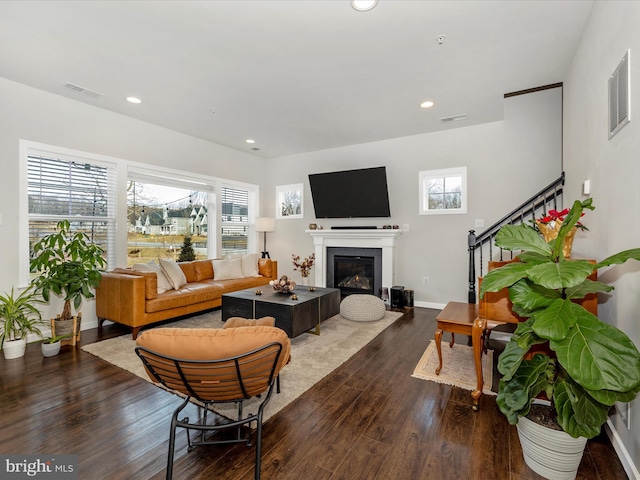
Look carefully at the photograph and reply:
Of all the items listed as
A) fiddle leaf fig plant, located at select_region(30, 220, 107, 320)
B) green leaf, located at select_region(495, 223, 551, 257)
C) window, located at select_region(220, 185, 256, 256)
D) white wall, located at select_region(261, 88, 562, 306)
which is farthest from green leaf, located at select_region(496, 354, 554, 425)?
window, located at select_region(220, 185, 256, 256)

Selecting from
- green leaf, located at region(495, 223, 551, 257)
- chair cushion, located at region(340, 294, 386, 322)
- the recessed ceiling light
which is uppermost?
the recessed ceiling light

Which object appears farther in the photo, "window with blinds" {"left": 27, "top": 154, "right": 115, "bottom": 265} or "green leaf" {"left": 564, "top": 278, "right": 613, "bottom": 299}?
"window with blinds" {"left": 27, "top": 154, "right": 115, "bottom": 265}

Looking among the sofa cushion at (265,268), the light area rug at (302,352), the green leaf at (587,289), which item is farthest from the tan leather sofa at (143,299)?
the green leaf at (587,289)

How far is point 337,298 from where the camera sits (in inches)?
161

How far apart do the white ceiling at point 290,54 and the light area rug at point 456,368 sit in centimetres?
292

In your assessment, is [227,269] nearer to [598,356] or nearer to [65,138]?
[65,138]

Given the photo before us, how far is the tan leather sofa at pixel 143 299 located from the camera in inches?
142

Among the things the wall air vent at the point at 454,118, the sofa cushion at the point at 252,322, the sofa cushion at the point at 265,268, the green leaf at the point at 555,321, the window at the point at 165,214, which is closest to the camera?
the green leaf at the point at 555,321

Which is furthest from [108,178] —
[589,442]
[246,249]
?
[589,442]

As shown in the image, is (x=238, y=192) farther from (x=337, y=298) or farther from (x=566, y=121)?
(x=566, y=121)

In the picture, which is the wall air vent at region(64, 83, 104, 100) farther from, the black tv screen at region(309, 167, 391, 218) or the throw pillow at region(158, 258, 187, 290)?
the black tv screen at region(309, 167, 391, 218)

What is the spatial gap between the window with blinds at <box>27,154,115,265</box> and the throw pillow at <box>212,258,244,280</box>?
4.86 feet

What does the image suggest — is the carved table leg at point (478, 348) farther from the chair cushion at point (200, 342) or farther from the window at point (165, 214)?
the window at point (165, 214)

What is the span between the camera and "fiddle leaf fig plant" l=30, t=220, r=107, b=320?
328 cm
